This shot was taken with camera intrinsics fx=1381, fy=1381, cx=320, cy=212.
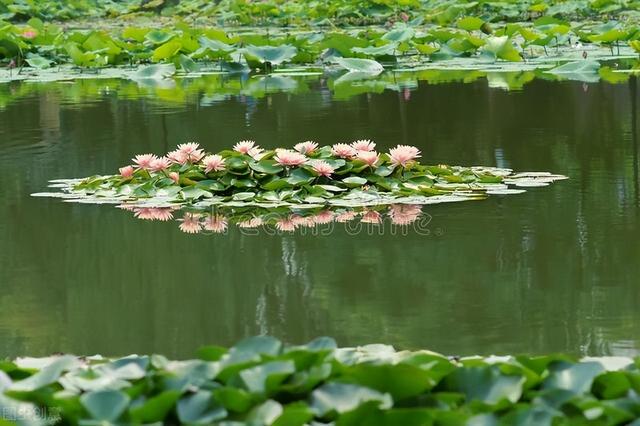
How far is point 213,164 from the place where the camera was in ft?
18.8

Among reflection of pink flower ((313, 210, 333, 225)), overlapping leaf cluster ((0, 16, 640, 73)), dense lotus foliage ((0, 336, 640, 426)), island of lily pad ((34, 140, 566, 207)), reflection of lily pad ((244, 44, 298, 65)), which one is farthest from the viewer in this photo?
overlapping leaf cluster ((0, 16, 640, 73))

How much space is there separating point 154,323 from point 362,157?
84.1 inches

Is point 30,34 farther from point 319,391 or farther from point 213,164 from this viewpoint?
point 319,391

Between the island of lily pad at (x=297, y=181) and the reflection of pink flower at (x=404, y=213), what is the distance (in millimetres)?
76

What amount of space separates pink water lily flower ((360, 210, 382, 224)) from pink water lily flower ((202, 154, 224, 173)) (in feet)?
2.33

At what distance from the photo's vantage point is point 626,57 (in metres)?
12.8

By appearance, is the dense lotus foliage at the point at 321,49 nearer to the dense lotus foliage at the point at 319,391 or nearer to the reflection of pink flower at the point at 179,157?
the reflection of pink flower at the point at 179,157

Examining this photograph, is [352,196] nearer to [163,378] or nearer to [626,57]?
[163,378]

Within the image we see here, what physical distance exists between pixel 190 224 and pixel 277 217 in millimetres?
343

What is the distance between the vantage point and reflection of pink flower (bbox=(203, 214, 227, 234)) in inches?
205

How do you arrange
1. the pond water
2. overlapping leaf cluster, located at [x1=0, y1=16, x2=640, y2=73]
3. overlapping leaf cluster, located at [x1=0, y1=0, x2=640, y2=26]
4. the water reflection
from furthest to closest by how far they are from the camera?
overlapping leaf cluster, located at [x1=0, y1=0, x2=640, y2=26] < overlapping leaf cluster, located at [x1=0, y1=16, x2=640, y2=73] < the water reflection < the pond water

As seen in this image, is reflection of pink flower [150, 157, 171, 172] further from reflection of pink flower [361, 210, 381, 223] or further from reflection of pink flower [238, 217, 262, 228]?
reflection of pink flower [361, 210, 381, 223]

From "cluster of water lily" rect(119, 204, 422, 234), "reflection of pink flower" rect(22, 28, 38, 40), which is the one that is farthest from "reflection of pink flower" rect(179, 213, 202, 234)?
"reflection of pink flower" rect(22, 28, 38, 40)

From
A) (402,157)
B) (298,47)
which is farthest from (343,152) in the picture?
(298,47)
